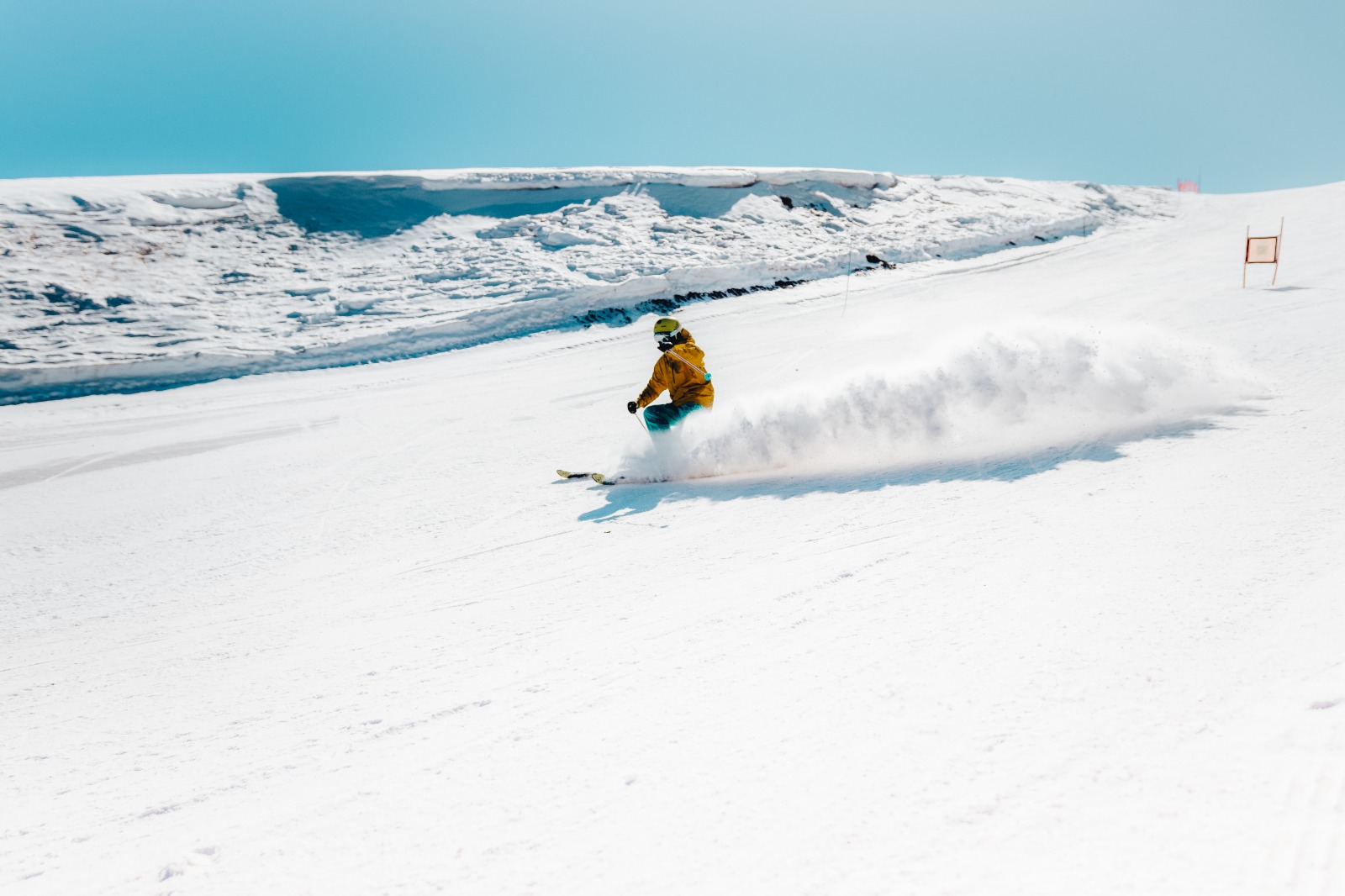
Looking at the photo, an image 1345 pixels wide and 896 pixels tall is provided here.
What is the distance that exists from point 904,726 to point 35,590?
21.2 feet

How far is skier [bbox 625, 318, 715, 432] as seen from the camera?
263 inches

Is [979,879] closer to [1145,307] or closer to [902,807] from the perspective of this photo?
[902,807]

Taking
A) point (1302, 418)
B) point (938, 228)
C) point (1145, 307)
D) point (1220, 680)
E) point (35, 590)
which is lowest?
point (35, 590)

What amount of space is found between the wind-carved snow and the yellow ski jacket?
35.0 ft

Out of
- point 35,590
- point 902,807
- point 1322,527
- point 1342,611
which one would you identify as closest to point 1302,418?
point 1322,527

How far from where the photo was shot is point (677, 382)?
6.77 metres

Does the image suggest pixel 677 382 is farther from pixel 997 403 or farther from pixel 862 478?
pixel 997 403

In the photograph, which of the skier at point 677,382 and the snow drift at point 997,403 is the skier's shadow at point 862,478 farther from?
the skier at point 677,382

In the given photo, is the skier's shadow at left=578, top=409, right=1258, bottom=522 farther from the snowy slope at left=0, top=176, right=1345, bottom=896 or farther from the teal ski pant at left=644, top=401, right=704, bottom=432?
the teal ski pant at left=644, top=401, right=704, bottom=432

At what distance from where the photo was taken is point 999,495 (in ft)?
15.7

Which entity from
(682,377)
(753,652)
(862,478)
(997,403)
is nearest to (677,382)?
(682,377)

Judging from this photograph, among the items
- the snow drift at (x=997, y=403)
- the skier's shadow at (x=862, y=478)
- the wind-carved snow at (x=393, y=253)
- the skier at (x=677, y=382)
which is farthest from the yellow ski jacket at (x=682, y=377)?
the wind-carved snow at (x=393, y=253)

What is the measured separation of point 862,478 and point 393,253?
1773 centimetres

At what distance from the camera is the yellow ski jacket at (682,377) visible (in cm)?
671
